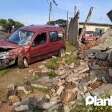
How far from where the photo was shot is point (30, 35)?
1800 cm

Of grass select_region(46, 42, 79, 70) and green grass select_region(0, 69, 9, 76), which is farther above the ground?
grass select_region(46, 42, 79, 70)

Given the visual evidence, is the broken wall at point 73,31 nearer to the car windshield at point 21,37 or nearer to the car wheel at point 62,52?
the car wheel at point 62,52

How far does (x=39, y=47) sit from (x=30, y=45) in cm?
69

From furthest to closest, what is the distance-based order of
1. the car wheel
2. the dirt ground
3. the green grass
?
the car wheel, the green grass, the dirt ground

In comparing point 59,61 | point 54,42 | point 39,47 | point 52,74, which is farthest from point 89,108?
point 54,42

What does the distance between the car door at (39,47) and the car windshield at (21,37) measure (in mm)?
313

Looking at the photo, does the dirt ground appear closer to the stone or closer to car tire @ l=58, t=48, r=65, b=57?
the stone

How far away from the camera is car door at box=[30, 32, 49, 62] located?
1767 centimetres

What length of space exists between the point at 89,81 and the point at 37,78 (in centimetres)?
224

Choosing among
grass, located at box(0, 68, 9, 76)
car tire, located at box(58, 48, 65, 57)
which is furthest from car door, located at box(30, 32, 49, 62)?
grass, located at box(0, 68, 9, 76)

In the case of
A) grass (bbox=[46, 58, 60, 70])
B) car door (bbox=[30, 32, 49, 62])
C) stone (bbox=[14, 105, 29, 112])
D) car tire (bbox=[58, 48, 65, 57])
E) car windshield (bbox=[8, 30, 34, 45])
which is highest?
car windshield (bbox=[8, 30, 34, 45])

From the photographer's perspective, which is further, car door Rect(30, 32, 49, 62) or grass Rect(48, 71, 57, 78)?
car door Rect(30, 32, 49, 62)

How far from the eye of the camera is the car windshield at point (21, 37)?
1758 centimetres

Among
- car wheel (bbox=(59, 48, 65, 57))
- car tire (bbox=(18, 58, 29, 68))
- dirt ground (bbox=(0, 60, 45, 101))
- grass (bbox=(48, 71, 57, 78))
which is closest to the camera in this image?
dirt ground (bbox=(0, 60, 45, 101))
